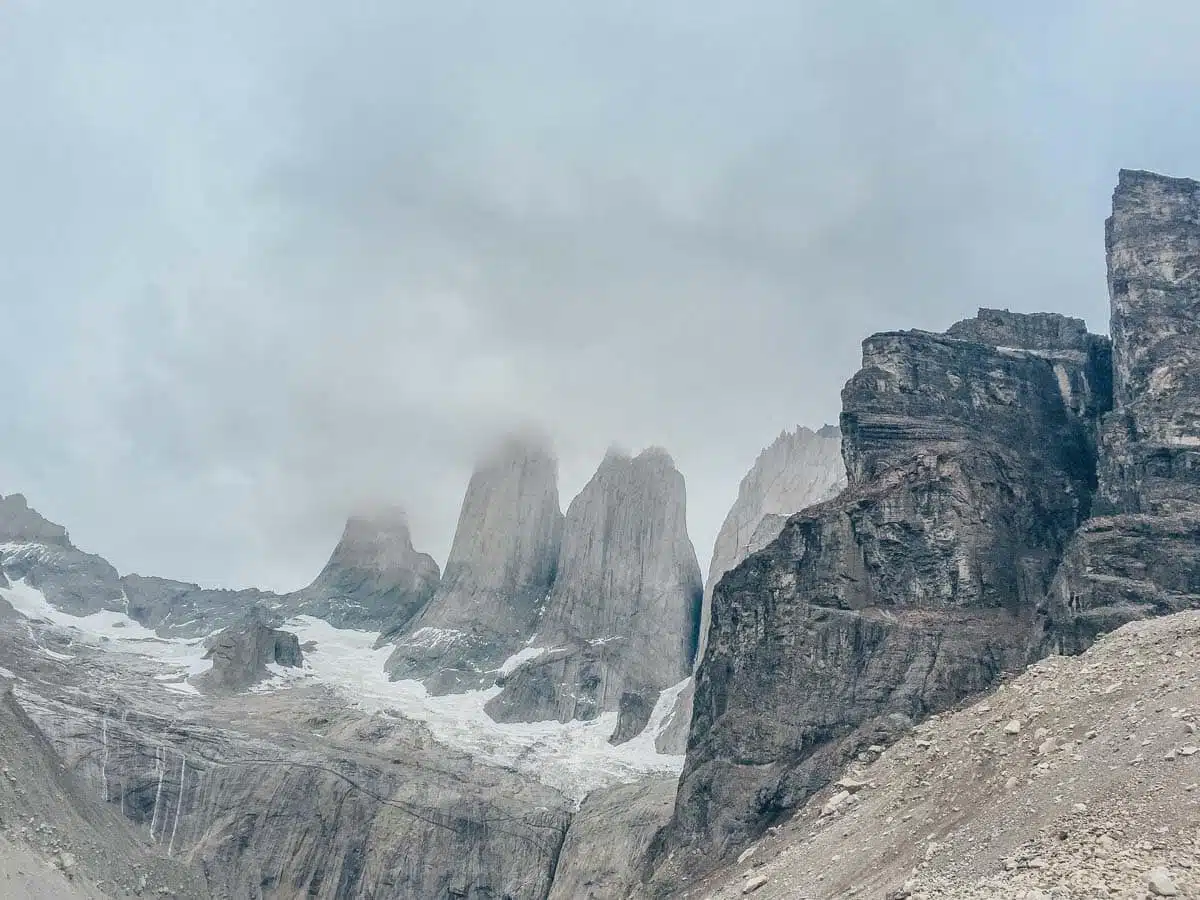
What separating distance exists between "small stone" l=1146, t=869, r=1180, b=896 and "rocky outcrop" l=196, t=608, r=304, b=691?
126386 mm

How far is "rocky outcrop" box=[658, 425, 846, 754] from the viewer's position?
159 m

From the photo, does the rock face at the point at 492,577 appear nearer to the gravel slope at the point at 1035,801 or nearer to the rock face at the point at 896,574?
the rock face at the point at 896,574

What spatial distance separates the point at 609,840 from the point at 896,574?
142 feet

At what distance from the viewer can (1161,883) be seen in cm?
3272

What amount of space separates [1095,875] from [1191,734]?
8962 millimetres

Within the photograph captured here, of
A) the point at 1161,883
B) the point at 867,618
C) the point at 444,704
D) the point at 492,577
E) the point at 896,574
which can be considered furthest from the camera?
the point at 492,577

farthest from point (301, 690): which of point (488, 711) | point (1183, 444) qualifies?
point (1183, 444)

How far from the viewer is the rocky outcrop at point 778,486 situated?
15860 cm

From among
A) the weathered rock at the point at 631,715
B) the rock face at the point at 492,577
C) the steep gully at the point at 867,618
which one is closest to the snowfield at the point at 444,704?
the weathered rock at the point at 631,715

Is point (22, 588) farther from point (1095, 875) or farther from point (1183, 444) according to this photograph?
→ point (1095, 875)

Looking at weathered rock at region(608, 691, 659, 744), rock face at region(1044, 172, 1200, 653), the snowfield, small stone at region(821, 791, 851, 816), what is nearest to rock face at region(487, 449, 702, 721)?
weathered rock at region(608, 691, 659, 744)

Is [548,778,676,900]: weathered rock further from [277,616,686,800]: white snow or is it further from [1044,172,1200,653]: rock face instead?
[1044,172,1200,653]: rock face

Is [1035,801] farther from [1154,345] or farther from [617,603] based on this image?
[617,603]

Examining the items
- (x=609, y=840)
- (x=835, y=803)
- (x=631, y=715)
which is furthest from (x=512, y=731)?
(x=835, y=803)
